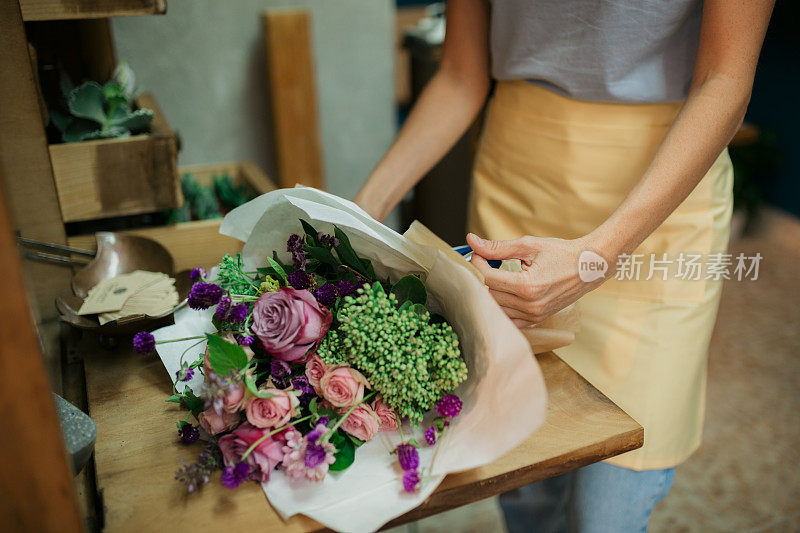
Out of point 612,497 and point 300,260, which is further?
point 612,497

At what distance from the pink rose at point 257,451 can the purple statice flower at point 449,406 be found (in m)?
0.18

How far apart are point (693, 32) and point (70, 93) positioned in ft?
3.77

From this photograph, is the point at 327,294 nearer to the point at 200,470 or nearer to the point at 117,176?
the point at 200,470

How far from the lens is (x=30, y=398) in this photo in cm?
46

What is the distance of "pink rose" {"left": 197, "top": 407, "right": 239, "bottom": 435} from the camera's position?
28.2 inches

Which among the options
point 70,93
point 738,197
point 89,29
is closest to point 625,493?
point 70,93

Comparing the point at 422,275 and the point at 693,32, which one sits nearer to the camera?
the point at 422,275

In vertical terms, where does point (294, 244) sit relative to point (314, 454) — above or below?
above

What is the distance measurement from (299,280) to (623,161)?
24.4 inches

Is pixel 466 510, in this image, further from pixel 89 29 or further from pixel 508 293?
pixel 89 29

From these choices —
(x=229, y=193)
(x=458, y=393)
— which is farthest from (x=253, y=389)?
(x=229, y=193)

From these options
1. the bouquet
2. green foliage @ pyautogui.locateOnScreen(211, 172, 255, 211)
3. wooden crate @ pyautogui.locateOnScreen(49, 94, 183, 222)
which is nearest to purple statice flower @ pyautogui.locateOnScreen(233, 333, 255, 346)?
the bouquet

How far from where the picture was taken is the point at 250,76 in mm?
2668

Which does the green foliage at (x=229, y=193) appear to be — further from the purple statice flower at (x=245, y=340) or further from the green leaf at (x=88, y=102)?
the purple statice flower at (x=245, y=340)
